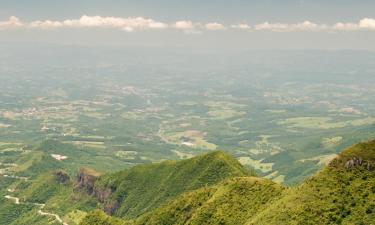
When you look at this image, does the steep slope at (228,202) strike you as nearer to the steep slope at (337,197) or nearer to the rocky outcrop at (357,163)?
the steep slope at (337,197)

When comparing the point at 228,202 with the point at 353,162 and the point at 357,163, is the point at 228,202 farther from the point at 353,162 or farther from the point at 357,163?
the point at 357,163

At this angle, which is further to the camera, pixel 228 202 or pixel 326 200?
pixel 228 202

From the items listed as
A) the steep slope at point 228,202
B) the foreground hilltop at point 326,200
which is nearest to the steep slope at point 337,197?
the foreground hilltop at point 326,200

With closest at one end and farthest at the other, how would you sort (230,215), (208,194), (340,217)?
1. (340,217)
2. (230,215)
3. (208,194)

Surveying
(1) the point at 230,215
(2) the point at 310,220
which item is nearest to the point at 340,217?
(2) the point at 310,220

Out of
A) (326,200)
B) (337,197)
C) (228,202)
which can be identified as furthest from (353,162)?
(228,202)

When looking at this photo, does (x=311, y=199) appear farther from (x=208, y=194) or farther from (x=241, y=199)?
(x=208, y=194)

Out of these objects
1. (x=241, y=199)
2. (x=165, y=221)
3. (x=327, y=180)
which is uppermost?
(x=327, y=180)
